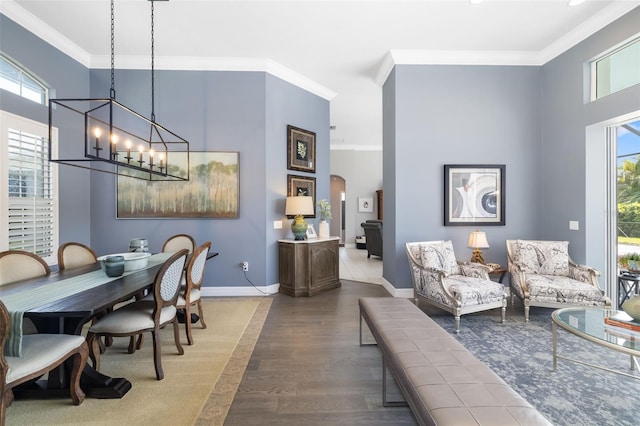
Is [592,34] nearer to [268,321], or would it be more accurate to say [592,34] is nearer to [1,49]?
[268,321]

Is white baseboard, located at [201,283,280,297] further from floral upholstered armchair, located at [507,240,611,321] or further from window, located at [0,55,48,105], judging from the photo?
floral upholstered armchair, located at [507,240,611,321]

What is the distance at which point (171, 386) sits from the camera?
2.07 metres

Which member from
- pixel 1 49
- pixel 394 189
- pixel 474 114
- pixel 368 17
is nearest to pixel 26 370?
pixel 1 49

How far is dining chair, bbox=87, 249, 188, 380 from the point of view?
2.08 metres

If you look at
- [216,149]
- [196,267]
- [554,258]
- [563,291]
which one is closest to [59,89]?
[216,149]

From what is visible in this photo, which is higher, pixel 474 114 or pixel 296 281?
pixel 474 114

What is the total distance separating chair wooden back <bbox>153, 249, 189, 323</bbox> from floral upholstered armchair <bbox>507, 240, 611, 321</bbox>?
11.9 feet

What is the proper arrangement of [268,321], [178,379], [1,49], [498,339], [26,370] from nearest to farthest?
1. [26,370]
2. [178,379]
3. [498,339]
4. [1,49]
5. [268,321]

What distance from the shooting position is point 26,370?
1.53 metres

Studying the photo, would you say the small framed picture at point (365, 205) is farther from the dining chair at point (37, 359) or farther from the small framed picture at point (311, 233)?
the dining chair at point (37, 359)

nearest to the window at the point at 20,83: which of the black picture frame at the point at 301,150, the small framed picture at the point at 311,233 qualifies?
the black picture frame at the point at 301,150

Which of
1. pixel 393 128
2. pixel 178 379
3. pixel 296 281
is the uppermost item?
pixel 393 128

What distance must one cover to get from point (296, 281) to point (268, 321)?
3.08 ft

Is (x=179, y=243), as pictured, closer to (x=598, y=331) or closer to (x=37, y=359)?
(x=37, y=359)
